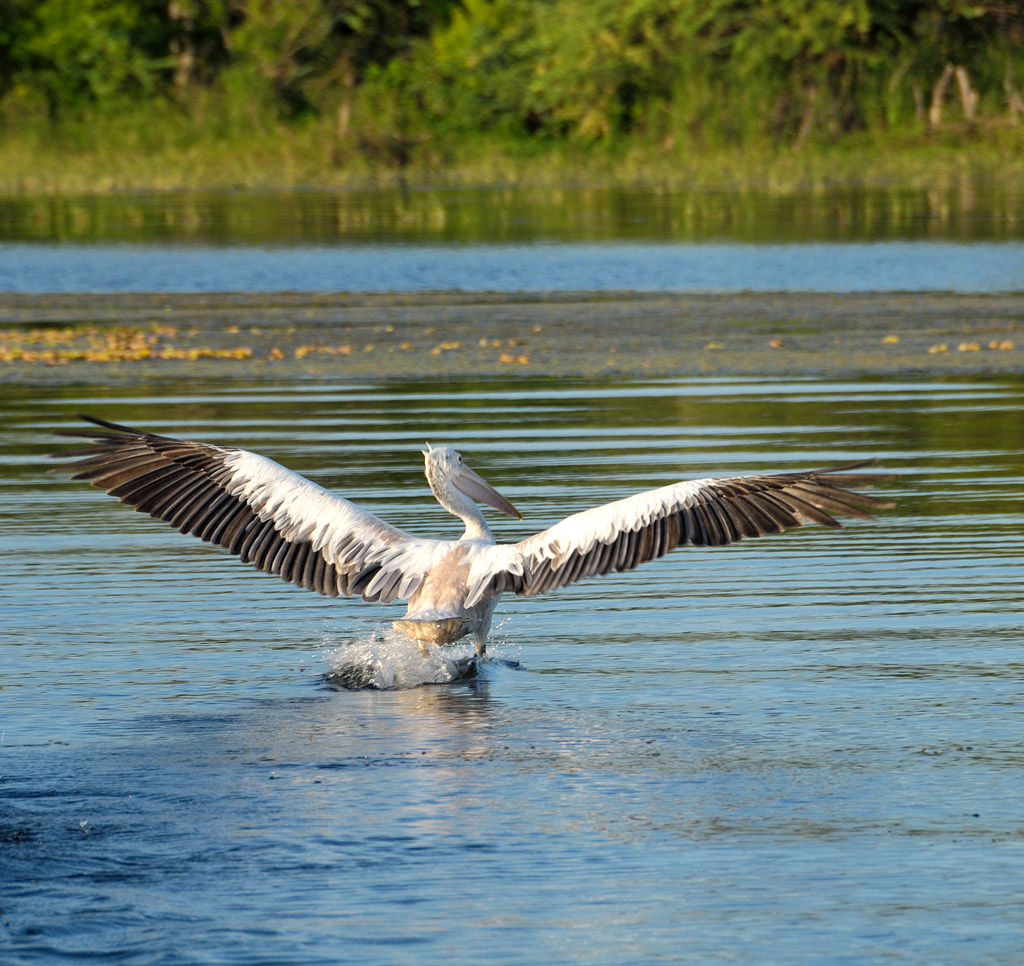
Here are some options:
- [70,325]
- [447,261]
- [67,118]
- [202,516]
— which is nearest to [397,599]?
[202,516]

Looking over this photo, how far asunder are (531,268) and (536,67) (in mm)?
17511

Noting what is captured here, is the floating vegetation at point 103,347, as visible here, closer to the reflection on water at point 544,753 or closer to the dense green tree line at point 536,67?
the reflection on water at point 544,753

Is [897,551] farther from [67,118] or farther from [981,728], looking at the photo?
[67,118]

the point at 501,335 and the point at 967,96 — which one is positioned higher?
the point at 967,96

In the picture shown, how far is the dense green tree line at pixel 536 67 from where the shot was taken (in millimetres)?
36344

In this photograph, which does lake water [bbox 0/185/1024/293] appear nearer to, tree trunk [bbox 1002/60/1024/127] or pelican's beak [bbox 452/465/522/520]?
tree trunk [bbox 1002/60/1024/127]

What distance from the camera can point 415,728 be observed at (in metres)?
6.12

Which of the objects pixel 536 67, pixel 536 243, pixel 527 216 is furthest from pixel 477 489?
pixel 536 67

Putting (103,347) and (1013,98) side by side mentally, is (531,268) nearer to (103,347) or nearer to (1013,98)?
(103,347)

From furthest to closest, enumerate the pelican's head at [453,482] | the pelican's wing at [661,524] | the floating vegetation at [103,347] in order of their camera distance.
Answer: the floating vegetation at [103,347] < the pelican's head at [453,482] < the pelican's wing at [661,524]

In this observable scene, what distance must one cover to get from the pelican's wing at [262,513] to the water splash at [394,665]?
192mm

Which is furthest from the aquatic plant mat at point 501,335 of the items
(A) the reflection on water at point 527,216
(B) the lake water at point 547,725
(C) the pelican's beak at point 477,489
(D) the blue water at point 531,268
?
(C) the pelican's beak at point 477,489

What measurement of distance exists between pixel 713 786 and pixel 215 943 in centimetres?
155

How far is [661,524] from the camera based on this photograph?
21.7 ft
